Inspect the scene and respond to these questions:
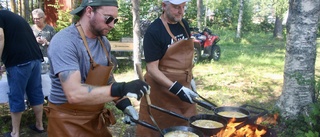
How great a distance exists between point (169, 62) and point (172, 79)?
19 centimetres

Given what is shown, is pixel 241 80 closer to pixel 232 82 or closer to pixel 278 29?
pixel 232 82

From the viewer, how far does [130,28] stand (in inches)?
363

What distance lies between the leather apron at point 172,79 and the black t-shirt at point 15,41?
5.94ft

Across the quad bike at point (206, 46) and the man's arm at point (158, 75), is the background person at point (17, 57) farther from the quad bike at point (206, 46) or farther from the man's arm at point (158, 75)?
the quad bike at point (206, 46)

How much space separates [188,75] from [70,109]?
141 centimetres

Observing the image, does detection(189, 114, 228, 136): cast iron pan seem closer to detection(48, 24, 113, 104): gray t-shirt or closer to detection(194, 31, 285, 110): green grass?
detection(48, 24, 113, 104): gray t-shirt

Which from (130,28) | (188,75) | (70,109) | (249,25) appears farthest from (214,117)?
(249,25)

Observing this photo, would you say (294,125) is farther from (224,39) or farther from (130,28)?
(224,39)

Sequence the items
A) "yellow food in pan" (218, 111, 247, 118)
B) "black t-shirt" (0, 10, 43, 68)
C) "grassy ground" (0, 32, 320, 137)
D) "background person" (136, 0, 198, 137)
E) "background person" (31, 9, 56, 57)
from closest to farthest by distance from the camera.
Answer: "yellow food in pan" (218, 111, 247, 118) → "background person" (136, 0, 198, 137) → "black t-shirt" (0, 10, 43, 68) → "grassy ground" (0, 32, 320, 137) → "background person" (31, 9, 56, 57)

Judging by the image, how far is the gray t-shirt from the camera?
1.87 m

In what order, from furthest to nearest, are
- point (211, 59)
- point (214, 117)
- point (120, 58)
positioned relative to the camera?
point (211, 59)
point (120, 58)
point (214, 117)

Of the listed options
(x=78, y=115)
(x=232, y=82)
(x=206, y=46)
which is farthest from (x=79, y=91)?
(x=206, y=46)

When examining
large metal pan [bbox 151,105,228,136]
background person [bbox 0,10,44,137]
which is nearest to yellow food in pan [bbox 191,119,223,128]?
large metal pan [bbox 151,105,228,136]

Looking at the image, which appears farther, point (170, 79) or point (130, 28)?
point (130, 28)
